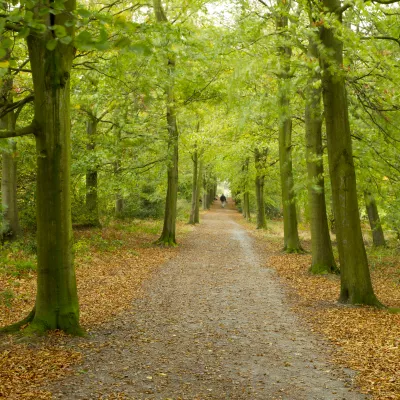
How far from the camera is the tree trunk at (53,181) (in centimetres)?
622

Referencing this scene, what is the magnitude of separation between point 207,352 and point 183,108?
561 inches

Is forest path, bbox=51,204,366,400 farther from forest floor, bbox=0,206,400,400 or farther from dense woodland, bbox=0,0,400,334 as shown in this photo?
dense woodland, bbox=0,0,400,334

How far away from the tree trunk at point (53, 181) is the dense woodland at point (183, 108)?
2 cm

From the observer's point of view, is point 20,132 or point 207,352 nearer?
point 20,132

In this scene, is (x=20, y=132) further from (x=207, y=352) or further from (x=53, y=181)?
(x=207, y=352)

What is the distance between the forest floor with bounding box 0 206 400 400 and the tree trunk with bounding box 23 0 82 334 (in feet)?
1.51

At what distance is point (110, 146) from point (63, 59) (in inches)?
437

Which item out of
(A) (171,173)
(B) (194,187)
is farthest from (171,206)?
(B) (194,187)

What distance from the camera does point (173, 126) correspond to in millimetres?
19125

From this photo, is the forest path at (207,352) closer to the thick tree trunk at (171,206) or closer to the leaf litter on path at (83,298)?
the leaf litter on path at (83,298)

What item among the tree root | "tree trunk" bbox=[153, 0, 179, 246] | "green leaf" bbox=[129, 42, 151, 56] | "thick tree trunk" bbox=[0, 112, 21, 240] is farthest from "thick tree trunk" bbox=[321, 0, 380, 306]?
"tree trunk" bbox=[153, 0, 179, 246]

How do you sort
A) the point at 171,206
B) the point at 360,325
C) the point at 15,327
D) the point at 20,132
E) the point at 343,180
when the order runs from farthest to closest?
the point at 171,206 → the point at 343,180 → the point at 360,325 → the point at 15,327 → the point at 20,132

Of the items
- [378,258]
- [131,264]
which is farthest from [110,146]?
[378,258]

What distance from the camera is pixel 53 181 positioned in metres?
6.28
